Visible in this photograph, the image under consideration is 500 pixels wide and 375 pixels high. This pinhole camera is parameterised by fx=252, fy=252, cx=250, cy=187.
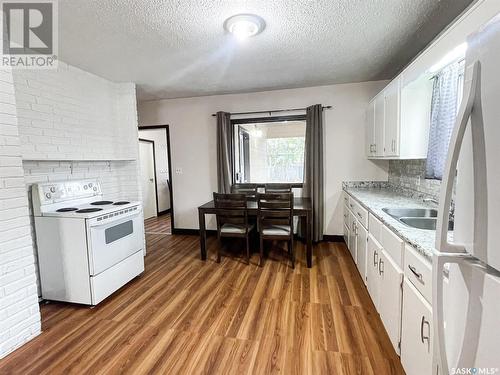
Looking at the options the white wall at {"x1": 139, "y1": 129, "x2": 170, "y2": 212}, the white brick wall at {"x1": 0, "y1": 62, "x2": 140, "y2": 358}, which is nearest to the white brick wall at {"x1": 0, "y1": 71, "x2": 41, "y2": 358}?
the white brick wall at {"x1": 0, "y1": 62, "x2": 140, "y2": 358}

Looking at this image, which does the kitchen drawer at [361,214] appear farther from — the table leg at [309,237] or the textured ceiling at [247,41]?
the textured ceiling at [247,41]

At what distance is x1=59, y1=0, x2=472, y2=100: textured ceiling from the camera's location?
1.83m

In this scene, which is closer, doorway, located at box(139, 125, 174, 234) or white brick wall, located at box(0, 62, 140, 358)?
white brick wall, located at box(0, 62, 140, 358)

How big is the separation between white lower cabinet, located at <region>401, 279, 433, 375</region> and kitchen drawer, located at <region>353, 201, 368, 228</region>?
997 millimetres

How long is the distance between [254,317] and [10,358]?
177 centimetres

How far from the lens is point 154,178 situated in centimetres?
616

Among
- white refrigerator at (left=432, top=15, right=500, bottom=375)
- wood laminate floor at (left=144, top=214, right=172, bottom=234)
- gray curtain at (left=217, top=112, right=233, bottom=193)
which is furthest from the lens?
wood laminate floor at (left=144, top=214, right=172, bottom=234)

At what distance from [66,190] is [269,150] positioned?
9.33 ft

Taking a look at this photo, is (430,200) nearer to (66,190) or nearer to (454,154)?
(454,154)

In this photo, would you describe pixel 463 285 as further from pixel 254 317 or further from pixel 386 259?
pixel 254 317

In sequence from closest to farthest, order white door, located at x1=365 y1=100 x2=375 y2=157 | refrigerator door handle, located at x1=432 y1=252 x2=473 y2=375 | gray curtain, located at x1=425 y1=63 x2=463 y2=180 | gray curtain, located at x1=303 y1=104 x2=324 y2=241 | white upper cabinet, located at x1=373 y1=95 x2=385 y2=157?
refrigerator door handle, located at x1=432 y1=252 x2=473 y2=375 → gray curtain, located at x1=425 y1=63 x2=463 y2=180 → white upper cabinet, located at x1=373 y1=95 x2=385 y2=157 → white door, located at x1=365 y1=100 x2=375 y2=157 → gray curtain, located at x1=303 y1=104 x2=324 y2=241

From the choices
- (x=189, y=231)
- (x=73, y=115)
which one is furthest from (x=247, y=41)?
(x=189, y=231)

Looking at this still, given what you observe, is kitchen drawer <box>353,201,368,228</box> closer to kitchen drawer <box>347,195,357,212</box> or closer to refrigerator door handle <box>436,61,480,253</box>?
kitchen drawer <box>347,195,357,212</box>

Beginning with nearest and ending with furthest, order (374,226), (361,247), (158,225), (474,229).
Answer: (474,229)
(374,226)
(361,247)
(158,225)
